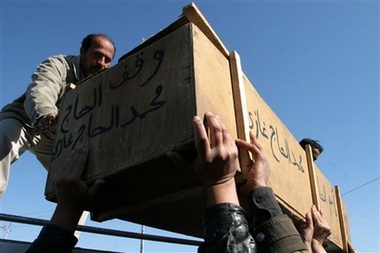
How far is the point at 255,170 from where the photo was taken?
159 centimetres

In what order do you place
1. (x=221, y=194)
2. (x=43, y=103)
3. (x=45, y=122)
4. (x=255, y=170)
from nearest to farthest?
1. (x=221, y=194)
2. (x=255, y=170)
3. (x=45, y=122)
4. (x=43, y=103)

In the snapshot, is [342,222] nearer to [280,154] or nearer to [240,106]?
[280,154]

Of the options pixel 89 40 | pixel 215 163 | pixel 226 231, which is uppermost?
pixel 89 40

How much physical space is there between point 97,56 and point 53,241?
5.13ft

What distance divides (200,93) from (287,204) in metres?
0.90

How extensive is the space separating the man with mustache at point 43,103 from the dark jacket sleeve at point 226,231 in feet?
3.87

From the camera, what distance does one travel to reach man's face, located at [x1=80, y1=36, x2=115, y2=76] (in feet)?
8.77

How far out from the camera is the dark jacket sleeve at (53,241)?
138cm

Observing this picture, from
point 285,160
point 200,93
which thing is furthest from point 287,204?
point 200,93

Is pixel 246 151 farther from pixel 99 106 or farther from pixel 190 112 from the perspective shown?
pixel 99 106

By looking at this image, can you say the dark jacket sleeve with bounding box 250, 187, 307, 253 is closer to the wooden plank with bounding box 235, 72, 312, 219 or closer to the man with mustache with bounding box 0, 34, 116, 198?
the wooden plank with bounding box 235, 72, 312, 219

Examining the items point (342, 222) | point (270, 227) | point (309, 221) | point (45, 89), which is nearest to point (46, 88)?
point (45, 89)

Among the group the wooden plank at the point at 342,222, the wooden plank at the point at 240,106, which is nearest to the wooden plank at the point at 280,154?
the wooden plank at the point at 240,106

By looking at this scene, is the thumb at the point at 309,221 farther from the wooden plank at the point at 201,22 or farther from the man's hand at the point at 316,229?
the wooden plank at the point at 201,22
